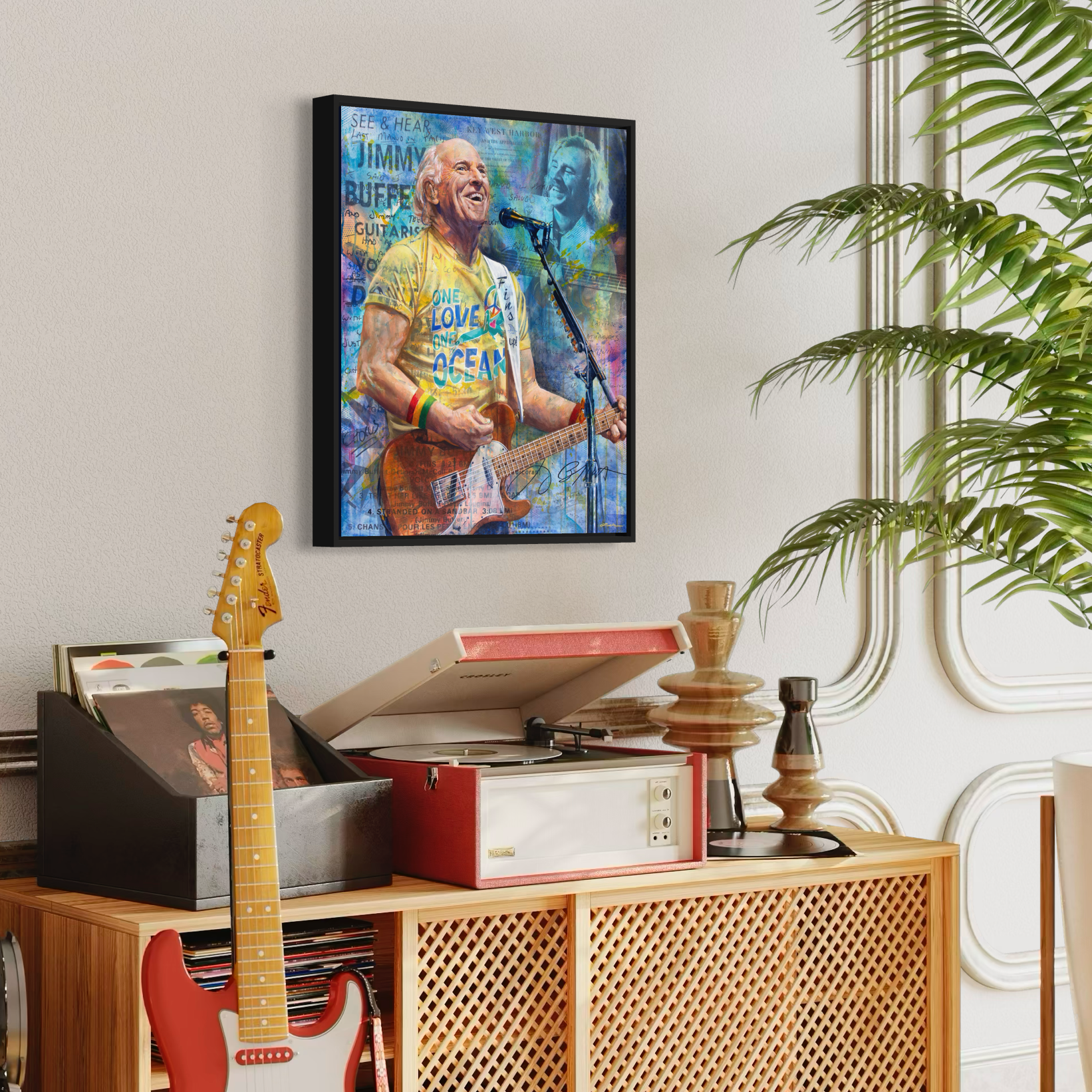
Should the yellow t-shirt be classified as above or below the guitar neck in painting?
above

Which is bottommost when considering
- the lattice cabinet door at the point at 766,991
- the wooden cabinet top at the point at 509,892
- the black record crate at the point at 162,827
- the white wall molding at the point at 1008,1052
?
the white wall molding at the point at 1008,1052

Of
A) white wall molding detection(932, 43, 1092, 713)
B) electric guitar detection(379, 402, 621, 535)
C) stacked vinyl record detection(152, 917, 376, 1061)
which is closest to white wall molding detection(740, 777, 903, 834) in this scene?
white wall molding detection(932, 43, 1092, 713)

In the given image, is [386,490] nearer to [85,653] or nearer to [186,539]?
[186,539]

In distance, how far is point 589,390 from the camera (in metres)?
2.76

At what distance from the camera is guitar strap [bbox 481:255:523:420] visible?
2684mm

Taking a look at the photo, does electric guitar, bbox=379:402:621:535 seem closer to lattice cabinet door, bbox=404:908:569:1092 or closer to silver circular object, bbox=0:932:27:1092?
lattice cabinet door, bbox=404:908:569:1092

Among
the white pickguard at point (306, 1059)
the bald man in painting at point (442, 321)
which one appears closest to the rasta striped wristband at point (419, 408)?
the bald man in painting at point (442, 321)

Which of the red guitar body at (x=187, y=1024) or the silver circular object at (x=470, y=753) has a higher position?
the silver circular object at (x=470, y=753)

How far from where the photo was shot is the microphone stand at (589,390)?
2.74 meters

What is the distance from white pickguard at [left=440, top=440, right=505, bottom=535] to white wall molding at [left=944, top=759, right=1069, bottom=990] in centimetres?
118

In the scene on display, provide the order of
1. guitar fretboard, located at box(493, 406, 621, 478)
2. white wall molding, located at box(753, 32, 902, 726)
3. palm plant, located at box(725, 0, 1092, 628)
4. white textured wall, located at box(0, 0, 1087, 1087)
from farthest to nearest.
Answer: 1. white wall molding, located at box(753, 32, 902, 726)
2. guitar fretboard, located at box(493, 406, 621, 478)
3. palm plant, located at box(725, 0, 1092, 628)
4. white textured wall, located at box(0, 0, 1087, 1087)

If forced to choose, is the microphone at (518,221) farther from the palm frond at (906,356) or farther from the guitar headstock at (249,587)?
the guitar headstock at (249,587)

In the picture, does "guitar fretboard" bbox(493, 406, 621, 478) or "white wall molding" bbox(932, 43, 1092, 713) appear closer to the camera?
"guitar fretboard" bbox(493, 406, 621, 478)

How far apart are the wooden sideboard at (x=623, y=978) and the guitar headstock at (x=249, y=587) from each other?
1.19ft
